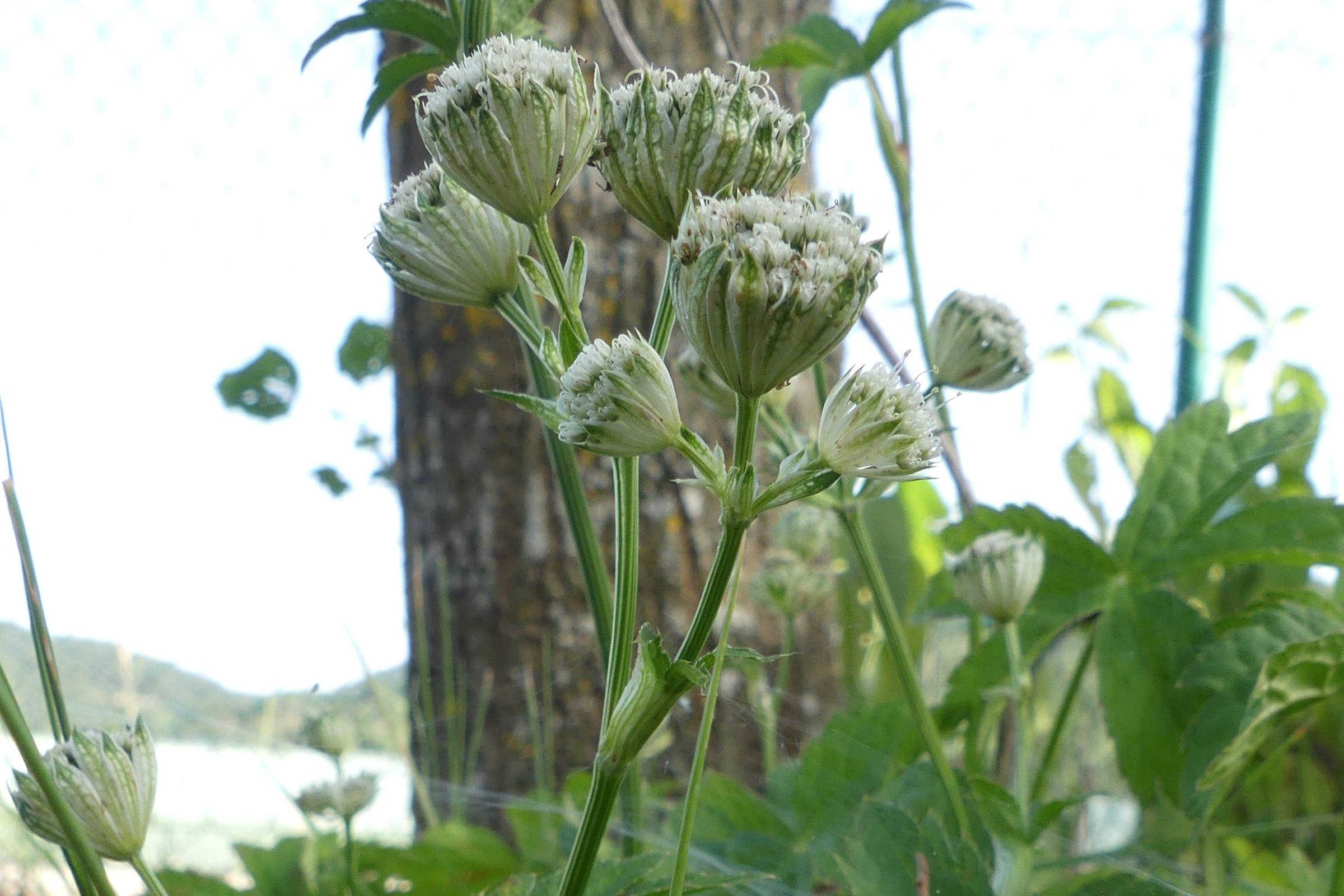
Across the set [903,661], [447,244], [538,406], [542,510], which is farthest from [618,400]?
[542,510]

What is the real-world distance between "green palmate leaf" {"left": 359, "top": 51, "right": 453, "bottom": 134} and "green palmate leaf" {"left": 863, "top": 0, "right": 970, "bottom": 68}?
0.39m

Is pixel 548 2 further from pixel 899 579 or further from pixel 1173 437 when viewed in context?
pixel 1173 437

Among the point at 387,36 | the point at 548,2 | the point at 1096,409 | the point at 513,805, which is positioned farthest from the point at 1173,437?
the point at 387,36

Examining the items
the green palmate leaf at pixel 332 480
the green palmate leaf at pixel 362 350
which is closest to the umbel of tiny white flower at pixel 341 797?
the green palmate leaf at pixel 362 350

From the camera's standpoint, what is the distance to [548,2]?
1668 millimetres

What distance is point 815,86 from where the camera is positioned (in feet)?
2.81

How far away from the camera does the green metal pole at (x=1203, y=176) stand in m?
1.88

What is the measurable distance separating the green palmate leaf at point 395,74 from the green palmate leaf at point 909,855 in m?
0.50

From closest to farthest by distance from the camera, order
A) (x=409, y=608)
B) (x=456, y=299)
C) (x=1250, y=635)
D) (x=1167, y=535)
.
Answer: (x=456, y=299)
(x=1250, y=635)
(x=1167, y=535)
(x=409, y=608)

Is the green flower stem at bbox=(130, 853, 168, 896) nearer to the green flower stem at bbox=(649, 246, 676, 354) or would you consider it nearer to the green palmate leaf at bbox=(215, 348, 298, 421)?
the green flower stem at bbox=(649, 246, 676, 354)

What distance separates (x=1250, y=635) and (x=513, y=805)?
1.92 feet

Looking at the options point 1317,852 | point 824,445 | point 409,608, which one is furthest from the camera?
point 409,608

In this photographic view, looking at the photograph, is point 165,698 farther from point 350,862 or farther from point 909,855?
point 909,855

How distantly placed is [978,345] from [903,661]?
244 millimetres
